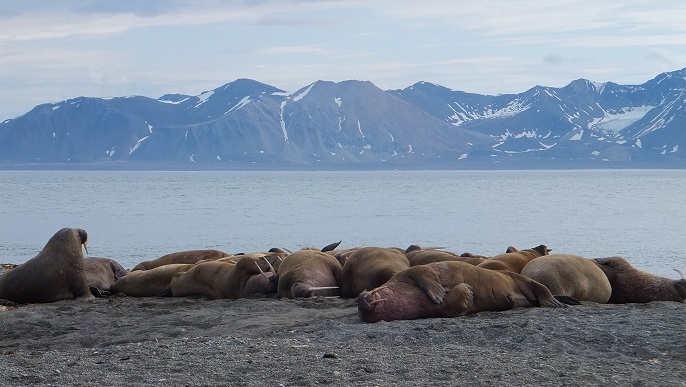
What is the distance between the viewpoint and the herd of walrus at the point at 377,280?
36.6 feet

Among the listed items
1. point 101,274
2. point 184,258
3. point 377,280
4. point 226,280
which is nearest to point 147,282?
point 101,274

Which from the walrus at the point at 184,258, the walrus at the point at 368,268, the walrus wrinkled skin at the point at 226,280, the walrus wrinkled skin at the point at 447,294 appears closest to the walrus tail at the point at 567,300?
the walrus wrinkled skin at the point at 447,294

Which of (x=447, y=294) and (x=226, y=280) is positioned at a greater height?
(x=447, y=294)

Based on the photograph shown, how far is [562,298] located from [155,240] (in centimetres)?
3712

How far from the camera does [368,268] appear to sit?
13414 mm

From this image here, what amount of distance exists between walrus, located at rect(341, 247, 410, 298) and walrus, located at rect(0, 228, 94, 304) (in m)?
4.11

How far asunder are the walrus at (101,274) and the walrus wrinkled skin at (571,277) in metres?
7.14

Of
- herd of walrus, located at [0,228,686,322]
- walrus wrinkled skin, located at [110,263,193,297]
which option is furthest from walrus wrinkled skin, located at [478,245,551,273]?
walrus wrinkled skin, located at [110,263,193,297]

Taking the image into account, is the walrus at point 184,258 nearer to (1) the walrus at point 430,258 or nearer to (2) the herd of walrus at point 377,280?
(2) the herd of walrus at point 377,280

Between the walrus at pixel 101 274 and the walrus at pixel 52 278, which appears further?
the walrus at pixel 101 274

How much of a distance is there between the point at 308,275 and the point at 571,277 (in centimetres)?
378

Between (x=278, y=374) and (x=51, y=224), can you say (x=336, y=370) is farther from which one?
(x=51, y=224)

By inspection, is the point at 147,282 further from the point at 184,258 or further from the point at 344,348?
the point at 344,348

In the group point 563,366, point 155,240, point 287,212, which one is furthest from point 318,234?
point 563,366
